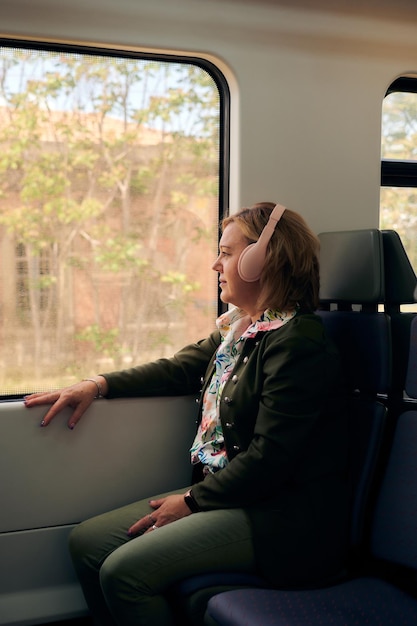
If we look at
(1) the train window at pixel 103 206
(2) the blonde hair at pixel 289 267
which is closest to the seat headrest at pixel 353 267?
(2) the blonde hair at pixel 289 267

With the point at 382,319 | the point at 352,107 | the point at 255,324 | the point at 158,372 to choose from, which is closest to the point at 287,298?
the point at 255,324

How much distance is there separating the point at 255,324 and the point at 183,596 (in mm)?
734

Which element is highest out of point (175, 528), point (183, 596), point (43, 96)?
point (43, 96)

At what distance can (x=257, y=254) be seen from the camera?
192 centimetres

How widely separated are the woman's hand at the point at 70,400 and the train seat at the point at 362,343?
78cm

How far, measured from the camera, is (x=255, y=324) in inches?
76.4

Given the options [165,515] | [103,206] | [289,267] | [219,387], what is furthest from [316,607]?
[103,206]

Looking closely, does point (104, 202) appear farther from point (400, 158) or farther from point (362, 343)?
point (400, 158)

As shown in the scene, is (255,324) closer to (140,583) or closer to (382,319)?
(382,319)

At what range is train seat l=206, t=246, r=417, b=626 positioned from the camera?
156 centimetres

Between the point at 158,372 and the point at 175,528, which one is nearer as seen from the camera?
the point at 175,528

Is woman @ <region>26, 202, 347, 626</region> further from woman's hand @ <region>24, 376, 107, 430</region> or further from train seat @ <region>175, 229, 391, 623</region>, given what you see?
woman's hand @ <region>24, 376, 107, 430</region>

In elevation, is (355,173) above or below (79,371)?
above

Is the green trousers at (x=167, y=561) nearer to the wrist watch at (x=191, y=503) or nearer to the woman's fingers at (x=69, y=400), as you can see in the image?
the wrist watch at (x=191, y=503)
